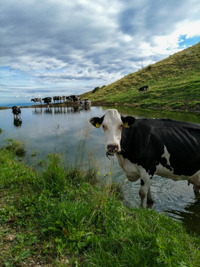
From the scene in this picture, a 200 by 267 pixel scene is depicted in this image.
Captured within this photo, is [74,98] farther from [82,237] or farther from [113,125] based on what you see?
[82,237]

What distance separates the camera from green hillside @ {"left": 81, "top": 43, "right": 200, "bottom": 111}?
26.3 meters

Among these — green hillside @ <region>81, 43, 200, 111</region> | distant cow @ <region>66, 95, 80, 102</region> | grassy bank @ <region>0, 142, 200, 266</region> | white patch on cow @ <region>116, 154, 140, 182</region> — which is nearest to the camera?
grassy bank @ <region>0, 142, 200, 266</region>

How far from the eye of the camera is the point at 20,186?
14.2ft

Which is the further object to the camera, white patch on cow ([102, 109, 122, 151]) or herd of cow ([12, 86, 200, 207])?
herd of cow ([12, 86, 200, 207])

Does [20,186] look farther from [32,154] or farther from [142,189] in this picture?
[32,154]

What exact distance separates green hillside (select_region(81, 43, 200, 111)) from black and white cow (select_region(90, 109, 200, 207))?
1967 cm

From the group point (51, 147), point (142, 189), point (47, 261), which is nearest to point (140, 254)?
point (47, 261)

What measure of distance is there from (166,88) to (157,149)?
110ft

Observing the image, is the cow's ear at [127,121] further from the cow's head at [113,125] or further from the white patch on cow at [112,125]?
the white patch on cow at [112,125]

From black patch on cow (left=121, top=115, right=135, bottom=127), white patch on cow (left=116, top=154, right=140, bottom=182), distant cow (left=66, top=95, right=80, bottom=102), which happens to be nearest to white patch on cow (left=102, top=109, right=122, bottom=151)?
black patch on cow (left=121, top=115, right=135, bottom=127)

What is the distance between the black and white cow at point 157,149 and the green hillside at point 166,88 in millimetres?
19675

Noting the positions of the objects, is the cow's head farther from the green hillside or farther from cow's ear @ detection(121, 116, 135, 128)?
A: the green hillside

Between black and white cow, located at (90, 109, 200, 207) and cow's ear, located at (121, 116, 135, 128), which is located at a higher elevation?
cow's ear, located at (121, 116, 135, 128)

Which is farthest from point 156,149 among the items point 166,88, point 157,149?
point 166,88
